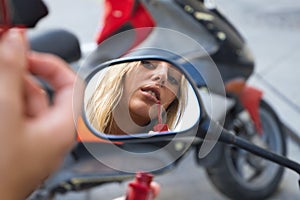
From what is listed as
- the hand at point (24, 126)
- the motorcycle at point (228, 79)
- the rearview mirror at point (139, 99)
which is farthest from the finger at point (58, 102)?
the motorcycle at point (228, 79)

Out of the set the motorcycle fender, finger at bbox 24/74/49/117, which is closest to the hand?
finger at bbox 24/74/49/117

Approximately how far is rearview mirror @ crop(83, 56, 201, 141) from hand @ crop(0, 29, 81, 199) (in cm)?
20

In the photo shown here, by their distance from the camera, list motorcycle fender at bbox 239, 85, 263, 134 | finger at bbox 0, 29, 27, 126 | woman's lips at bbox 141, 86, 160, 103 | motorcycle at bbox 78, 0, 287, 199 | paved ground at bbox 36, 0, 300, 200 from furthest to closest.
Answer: paved ground at bbox 36, 0, 300, 200 → motorcycle fender at bbox 239, 85, 263, 134 → motorcycle at bbox 78, 0, 287, 199 → woman's lips at bbox 141, 86, 160, 103 → finger at bbox 0, 29, 27, 126

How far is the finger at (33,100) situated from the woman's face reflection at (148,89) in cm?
24

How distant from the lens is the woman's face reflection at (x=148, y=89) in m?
0.74

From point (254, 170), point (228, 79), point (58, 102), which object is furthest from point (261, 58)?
point (58, 102)

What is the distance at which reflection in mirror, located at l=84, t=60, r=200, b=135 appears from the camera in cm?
74

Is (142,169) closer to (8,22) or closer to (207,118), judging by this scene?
(207,118)

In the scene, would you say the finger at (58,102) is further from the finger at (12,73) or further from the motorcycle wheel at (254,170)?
the motorcycle wheel at (254,170)

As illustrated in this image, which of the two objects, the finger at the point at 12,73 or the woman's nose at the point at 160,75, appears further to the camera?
the woman's nose at the point at 160,75

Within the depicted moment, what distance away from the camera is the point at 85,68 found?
798 millimetres

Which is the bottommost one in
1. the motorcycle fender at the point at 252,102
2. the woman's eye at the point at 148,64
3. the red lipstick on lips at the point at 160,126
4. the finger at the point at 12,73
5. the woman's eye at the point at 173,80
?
the motorcycle fender at the point at 252,102

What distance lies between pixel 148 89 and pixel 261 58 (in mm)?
4090

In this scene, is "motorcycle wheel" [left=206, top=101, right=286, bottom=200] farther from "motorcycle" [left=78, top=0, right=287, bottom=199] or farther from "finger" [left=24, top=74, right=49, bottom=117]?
"finger" [left=24, top=74, right=49, bottom=117]
